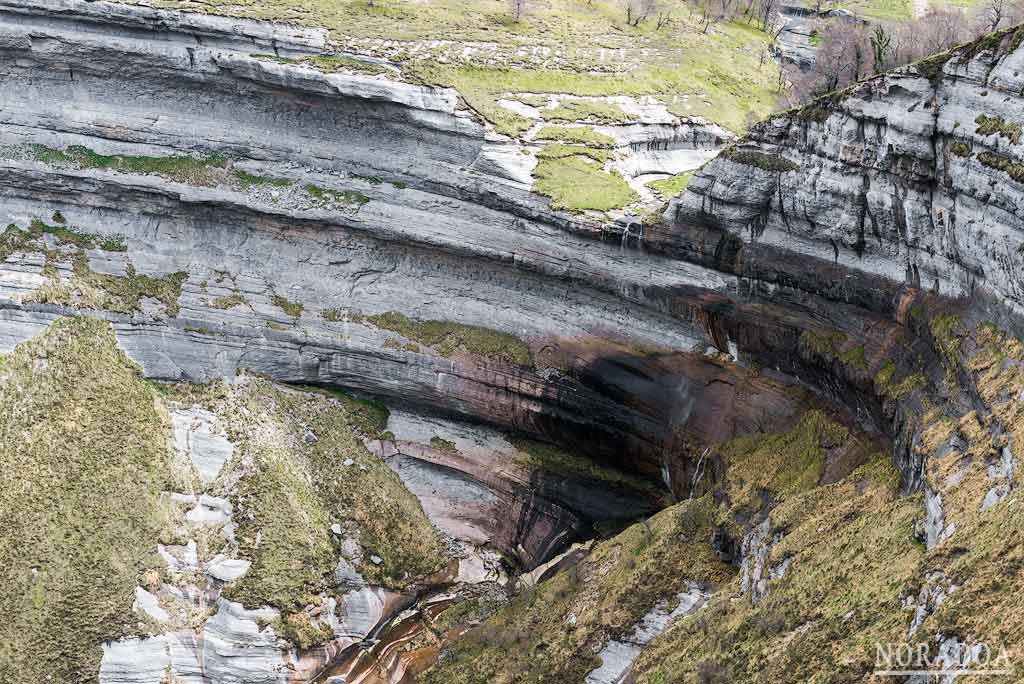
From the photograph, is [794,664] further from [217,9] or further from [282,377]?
[217,9]

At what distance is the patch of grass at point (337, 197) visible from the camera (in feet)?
135

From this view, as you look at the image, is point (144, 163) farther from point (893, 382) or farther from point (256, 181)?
point (893, 382)

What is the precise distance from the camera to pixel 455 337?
132 ft

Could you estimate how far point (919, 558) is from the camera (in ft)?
72.0

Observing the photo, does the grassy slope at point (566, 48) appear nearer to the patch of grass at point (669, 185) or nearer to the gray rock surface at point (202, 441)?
the patch of grass at point (669, 185)

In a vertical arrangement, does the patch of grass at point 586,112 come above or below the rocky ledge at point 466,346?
above

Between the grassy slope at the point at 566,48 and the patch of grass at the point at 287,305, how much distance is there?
11.3 metres

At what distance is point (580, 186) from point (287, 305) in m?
13.2

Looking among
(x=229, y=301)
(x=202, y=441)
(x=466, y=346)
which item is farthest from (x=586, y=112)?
(x=202, y=441)

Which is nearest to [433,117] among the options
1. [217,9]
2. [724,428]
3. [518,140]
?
[518,140]

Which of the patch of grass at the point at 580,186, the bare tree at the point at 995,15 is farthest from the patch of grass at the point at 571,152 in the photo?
the bare tree at the point at 995,15

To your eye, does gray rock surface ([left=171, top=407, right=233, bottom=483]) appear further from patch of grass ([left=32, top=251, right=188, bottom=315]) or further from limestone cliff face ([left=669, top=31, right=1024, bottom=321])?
limestone cliff face ([left=669, top=31, right=1024, bottom=321])

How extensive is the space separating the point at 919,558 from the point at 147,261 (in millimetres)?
32933

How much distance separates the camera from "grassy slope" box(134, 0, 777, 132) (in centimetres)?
4459
